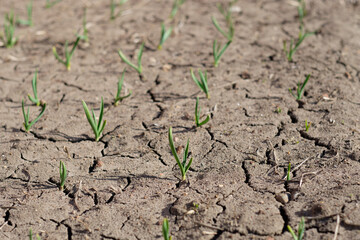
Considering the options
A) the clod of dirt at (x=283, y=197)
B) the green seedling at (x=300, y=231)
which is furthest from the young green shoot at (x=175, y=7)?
the green seedling at (x=300, y=231)

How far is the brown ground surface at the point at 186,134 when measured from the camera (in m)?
2.21

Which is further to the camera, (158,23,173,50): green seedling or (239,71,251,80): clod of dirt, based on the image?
(158,23,173,50): green seedling

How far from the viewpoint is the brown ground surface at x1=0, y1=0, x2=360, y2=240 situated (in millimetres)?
2209

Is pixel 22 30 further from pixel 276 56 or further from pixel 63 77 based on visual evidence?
pixel 276 56

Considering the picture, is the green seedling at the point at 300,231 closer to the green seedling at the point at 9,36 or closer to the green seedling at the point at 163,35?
the green seedling at the point at 163,35

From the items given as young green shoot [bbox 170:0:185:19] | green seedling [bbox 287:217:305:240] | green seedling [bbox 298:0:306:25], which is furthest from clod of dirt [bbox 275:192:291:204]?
young green shoot [bbox 170:0:185:19]

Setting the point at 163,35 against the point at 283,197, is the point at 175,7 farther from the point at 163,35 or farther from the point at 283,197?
the point at 283,197

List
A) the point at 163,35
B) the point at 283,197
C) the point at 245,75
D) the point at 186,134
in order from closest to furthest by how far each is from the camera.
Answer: the point at 283,197 → the point at 186,134 → the point at 245,75 → the point at 163,35

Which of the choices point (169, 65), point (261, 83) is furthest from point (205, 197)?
point (169, 65)

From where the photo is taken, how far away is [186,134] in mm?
2816

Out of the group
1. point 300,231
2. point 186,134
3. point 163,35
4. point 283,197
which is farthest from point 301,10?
point 300,231

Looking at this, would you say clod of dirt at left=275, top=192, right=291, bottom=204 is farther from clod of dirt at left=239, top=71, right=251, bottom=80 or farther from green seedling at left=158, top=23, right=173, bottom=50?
green seedling at left=158, top=23, right=173, bottom=50

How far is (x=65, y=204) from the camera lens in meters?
2.35

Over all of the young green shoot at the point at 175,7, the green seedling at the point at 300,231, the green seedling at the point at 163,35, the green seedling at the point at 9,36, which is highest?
the young green shoot at the point at 175,7
